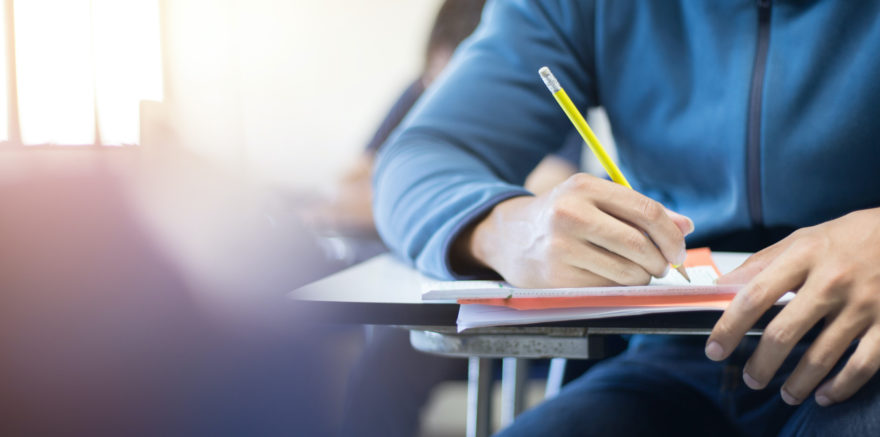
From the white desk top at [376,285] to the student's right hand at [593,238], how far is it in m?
0.09

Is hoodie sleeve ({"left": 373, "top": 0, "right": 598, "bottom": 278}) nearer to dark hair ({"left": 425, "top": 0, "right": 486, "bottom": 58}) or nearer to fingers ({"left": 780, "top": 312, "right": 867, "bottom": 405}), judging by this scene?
fingers ({"left": 780, "top": 312, "right": 867, "bottom": 405})

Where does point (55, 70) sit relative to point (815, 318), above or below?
below

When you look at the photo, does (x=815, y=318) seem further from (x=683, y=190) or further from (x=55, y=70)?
(x=55, y=70)

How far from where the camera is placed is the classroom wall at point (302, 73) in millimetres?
3398

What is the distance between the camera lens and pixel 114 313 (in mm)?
430

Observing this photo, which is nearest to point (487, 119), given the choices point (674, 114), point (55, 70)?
point (674, 114)

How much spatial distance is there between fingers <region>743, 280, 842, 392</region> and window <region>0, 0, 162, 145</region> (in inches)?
135

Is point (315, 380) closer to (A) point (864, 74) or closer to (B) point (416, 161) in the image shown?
(B) point (416, 161)

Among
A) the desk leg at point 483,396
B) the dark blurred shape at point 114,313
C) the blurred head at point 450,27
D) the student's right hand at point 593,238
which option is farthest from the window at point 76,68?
the student's right hand at point 593,238

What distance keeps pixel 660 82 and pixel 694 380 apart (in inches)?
12.2

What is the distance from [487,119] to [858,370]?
0.46m

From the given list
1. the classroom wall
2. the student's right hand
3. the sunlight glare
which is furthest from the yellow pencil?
the sunlight glare

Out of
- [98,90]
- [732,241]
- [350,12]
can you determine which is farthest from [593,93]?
[98,90]

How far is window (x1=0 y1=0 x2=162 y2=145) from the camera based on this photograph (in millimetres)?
3439
